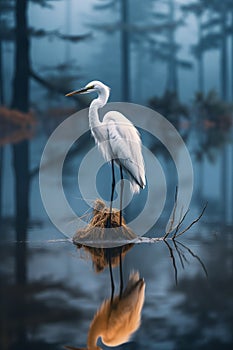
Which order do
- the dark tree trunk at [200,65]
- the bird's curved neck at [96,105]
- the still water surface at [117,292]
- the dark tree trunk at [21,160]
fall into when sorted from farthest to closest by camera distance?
1. the dark tree trunk at [200,65]
2. the bird's curved neck at [96,105]
3. the dark tree trunk at [21,160]
4. the still water surface at [117,292]

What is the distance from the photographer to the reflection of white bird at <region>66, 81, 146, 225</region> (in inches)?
170

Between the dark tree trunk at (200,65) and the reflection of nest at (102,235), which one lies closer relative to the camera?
the reflection of nest at (102,235)

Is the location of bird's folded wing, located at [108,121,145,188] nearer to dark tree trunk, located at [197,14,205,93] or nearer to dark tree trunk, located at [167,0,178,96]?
dark tree trunk, located at [167,0,178,96]

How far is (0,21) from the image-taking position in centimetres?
1917

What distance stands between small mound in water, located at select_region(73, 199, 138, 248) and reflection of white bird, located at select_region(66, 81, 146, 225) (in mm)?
284

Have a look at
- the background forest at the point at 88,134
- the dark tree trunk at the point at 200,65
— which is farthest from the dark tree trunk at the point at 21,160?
the dark tree trunk at the point at 200,65

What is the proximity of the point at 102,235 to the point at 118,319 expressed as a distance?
4.73ft

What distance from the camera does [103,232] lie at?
438 centimetres

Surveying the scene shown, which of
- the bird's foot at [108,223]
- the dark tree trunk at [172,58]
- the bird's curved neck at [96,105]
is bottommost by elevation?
the bird's foot at [108,223]

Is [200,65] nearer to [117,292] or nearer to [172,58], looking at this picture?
[172,58]

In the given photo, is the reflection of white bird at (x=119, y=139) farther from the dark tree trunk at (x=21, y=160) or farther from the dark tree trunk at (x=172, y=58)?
the dark tree trunk at (x=172, y=58)

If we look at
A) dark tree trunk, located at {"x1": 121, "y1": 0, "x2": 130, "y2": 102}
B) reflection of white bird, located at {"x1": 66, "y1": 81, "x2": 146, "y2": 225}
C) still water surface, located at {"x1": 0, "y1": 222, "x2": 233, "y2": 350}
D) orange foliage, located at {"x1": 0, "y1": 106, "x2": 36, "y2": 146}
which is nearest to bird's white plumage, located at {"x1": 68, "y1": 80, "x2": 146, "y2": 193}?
reflection of white bird, located at {"x1": 66, "y1": 81, "x2": 146, "y2": 225}

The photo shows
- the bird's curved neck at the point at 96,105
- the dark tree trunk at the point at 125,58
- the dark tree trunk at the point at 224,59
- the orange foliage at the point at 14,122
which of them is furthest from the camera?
the dark tree trunk at the point at 224,59

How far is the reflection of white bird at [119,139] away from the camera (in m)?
4.32
